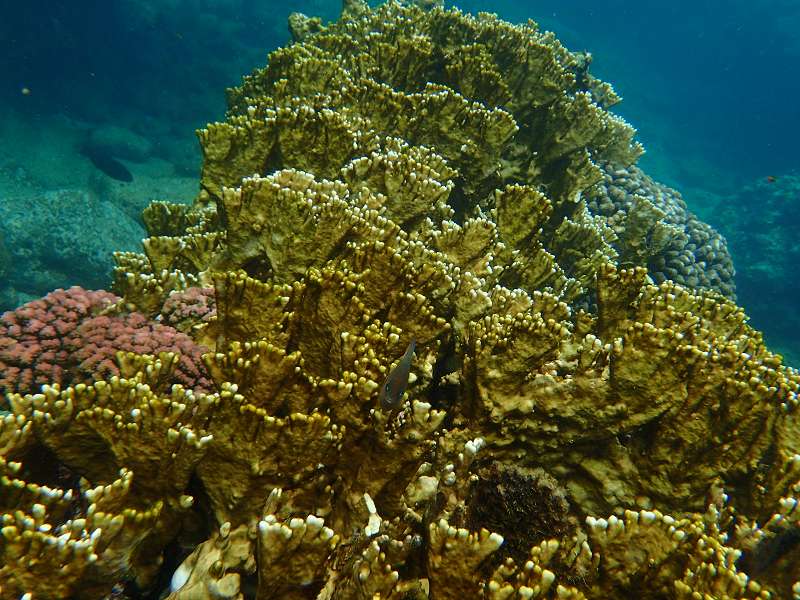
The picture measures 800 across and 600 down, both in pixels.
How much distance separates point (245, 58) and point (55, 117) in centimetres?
1102

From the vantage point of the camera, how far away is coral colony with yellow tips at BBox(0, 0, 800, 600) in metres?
2.06

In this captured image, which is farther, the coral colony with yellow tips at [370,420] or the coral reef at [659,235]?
the coral reef at [659,235]

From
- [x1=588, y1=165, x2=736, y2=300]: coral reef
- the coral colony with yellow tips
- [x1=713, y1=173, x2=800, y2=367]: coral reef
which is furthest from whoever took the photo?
[x1=713, y1=173, x2=800, y2=367]: coral reef

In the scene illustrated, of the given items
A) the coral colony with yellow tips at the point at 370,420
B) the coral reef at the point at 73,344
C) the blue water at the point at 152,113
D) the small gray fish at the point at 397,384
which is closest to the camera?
the coral colony with yellow tips at the point at 370,420

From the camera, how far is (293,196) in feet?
12.6

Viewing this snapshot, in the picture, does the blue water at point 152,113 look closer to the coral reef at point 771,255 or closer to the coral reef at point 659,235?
the coral reef at point 771,255

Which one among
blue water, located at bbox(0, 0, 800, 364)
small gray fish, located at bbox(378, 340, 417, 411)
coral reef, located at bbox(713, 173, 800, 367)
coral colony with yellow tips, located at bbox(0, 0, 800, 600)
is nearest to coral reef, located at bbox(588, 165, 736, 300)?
coral colony with yellow tips, located at bbox(0, 0, 800, 600)

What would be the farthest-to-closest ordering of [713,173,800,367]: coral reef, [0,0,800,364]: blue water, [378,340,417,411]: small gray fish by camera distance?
[713,173,800,367]: coral reef, [0,0,800,364]: blue water, [378,340,417,411]: small gray fish

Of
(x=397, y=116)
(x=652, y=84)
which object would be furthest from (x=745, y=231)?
(x=652, y=84)

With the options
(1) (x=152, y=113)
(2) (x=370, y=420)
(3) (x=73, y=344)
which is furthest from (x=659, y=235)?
(1) (x=152, y=113)

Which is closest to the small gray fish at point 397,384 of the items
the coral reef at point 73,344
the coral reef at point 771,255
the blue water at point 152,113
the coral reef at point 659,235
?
the coral reef at point 73,344

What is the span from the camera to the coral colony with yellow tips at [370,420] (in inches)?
81.0

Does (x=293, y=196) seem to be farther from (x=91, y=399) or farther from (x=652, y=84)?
(x=652, y=84)

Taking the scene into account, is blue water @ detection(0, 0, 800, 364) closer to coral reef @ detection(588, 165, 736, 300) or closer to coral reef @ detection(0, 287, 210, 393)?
coral reef @ detection(0, 287, 210, 393)
